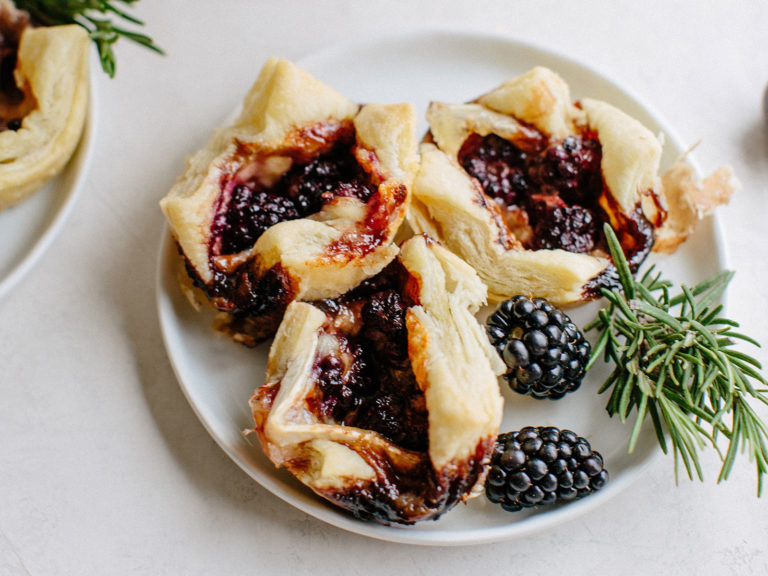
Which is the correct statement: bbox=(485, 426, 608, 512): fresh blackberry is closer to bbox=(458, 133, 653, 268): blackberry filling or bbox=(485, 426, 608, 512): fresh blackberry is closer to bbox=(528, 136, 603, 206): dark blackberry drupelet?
bbox=(458, 133, 653, 268): blackberry filling

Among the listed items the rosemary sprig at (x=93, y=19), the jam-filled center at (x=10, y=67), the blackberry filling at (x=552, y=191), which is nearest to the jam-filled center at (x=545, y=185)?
the blackberry filling at (x=552, y=191)

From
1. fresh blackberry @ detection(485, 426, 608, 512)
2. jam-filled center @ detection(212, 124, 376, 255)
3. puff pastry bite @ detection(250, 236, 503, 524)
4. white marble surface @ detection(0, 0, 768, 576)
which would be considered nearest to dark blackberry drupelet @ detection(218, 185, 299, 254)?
jam-filled center @ detection(212, 124, 376, 255)

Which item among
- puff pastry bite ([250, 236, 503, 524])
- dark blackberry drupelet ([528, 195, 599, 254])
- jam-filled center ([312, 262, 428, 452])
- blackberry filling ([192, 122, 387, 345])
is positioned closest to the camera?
puff pastry bite ([250, 236, 503, 524])

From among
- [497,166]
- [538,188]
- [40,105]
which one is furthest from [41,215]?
[538,188]

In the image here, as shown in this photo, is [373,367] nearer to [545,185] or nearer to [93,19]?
[545,185]

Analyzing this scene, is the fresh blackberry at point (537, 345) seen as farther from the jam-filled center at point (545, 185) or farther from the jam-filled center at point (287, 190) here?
the jam-filled center at point (287, 190)

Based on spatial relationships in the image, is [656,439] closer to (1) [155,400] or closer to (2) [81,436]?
(1) [155,400]
